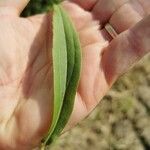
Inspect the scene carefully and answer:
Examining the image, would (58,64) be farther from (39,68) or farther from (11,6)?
(11,6)

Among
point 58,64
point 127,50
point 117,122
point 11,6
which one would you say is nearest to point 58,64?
point 58,64

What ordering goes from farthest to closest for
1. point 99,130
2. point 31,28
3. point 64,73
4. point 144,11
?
point 99,130 < point 144,11 < point 31,28 < point 64,73

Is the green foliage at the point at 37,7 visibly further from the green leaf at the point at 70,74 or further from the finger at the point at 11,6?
the green leaf at the point at 70,74

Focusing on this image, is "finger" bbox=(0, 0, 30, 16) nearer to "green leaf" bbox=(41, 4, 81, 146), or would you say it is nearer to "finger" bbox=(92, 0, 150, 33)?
"green leaf" bbox=(41, 4, 81, 146)

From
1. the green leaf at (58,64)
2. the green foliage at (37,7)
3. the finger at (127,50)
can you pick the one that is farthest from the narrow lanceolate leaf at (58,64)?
the green foliage at (37,7)

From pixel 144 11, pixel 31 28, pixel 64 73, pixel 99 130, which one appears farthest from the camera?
pixel 99 130

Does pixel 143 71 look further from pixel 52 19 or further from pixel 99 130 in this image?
pixel 52 19

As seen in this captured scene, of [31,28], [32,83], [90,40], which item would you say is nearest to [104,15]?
[90,40]
